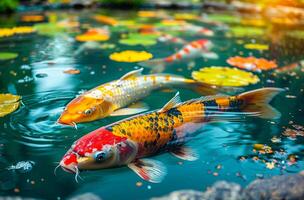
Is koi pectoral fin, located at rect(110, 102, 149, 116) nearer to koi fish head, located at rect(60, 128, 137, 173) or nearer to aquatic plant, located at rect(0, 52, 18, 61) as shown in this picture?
koi fish head, located at rect(60, 128, 137, 173)

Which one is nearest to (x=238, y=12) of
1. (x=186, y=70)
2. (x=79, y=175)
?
(x=186, y=70)

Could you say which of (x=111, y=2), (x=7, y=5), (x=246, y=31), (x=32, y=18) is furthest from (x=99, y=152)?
(x=111, y=2)

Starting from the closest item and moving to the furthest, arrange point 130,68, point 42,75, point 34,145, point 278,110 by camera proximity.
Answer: point 34,145
point 278,110
point 42,75
point 130,68

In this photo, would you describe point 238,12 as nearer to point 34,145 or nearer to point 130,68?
point 130,68

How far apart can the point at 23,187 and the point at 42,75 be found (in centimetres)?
262

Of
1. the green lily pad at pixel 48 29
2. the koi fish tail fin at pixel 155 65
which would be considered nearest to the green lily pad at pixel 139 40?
the koi fish tail fin at pixel 155 65

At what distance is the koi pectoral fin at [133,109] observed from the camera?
12.1 feet

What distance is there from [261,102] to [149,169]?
1385mm

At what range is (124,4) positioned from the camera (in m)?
11.7

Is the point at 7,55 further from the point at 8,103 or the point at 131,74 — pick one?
the point at 131,74

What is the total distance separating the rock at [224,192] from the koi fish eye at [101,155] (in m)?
0.73

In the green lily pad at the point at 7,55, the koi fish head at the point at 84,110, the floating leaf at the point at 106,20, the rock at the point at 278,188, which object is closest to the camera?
the rock at the point at 278,188

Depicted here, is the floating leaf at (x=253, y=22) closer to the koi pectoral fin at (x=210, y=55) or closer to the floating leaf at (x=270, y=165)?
the koi pectoral fin at (x=210, y=55)

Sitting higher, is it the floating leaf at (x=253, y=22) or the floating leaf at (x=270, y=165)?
the floating leaf at (x=253, y=22)
